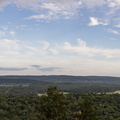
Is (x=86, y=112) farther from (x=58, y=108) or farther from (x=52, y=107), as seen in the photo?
(x=52, y=107)

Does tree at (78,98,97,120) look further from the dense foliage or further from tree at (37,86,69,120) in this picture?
tree at (37,86,69,120)

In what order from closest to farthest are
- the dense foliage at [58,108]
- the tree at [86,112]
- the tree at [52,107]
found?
the tree at [52,107] → the dense foliage at [58,108] → the tree at [86,112]

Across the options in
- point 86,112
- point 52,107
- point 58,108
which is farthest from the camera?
point 86,112

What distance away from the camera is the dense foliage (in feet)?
130

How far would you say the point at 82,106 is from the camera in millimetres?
47625

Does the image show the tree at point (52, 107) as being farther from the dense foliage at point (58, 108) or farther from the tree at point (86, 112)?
the tree at point (86, 112)

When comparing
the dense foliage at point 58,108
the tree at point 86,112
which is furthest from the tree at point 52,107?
the tree at point 86,112

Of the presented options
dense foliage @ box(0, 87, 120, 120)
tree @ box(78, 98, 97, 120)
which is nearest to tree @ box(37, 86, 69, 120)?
dense foliage @ box(0, 87, 120, 120)

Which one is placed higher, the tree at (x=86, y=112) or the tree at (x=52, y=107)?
the tree at (x=52, y=107)

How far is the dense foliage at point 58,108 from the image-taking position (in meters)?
39.7

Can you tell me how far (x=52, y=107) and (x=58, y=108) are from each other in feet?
3.80

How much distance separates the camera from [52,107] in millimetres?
39469

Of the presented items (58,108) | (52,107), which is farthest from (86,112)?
(52,107)

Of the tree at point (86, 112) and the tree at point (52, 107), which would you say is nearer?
the tree at point (52, 107)
